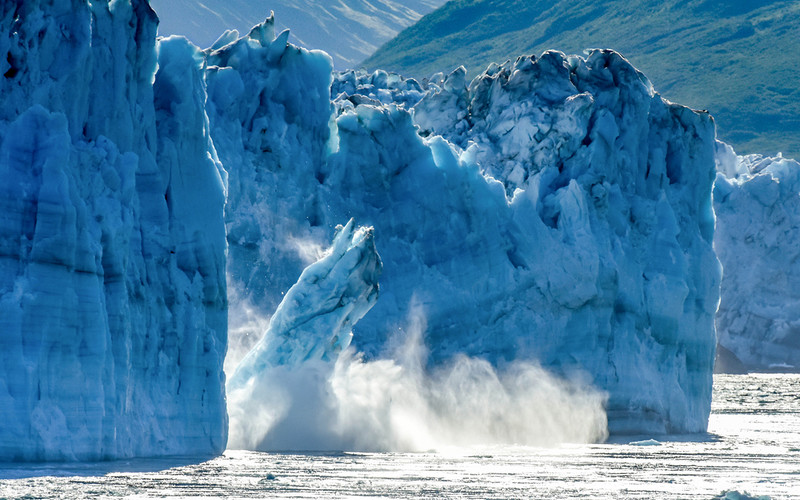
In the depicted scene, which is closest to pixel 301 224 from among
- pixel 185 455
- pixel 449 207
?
pixel 449 207

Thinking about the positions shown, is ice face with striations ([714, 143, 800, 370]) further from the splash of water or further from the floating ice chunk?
the floating ice chunk

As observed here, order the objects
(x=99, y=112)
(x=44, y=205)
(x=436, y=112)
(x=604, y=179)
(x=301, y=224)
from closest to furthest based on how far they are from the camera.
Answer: (x=44, y=205)
(x=99, y=112)
(x=301, y=224)
(x=604, y=179)
(x=436, y=112)

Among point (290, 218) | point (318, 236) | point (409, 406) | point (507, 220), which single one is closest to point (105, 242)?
point (290, 218)

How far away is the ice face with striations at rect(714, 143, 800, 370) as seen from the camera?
219ft

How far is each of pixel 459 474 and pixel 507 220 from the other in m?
11.8

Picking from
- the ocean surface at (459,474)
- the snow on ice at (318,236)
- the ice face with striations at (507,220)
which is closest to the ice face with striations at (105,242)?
the snow on ice at (318,236)

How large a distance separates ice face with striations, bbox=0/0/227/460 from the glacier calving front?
0.04 meters

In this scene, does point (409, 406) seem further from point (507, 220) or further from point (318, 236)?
point (507, 220)

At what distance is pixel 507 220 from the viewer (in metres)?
33.9

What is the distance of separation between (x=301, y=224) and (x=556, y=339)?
646 centimetres

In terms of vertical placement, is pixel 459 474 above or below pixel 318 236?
below

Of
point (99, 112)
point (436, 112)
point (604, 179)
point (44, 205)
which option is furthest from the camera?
point (436, 112)

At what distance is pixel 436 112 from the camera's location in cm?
4181

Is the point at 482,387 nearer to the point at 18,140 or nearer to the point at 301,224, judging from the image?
the point at 301,224
